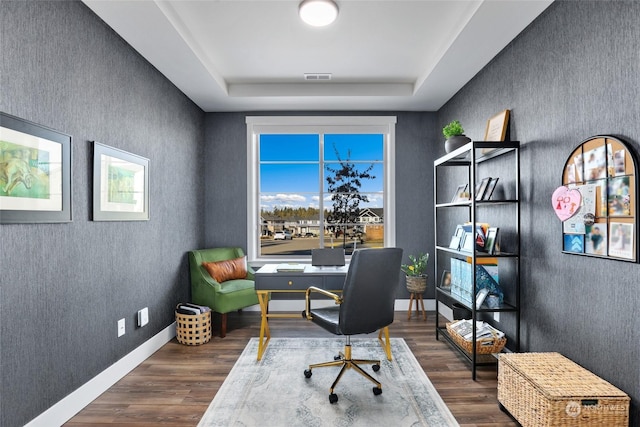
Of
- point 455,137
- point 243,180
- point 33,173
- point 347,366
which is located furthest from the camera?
point 243,180

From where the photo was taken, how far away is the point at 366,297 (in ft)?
8.39

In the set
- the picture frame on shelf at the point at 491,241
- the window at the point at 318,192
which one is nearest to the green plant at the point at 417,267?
the window at the point at 318,192

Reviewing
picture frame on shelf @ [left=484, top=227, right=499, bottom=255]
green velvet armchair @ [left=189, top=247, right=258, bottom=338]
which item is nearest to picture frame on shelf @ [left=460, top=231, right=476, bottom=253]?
picture frame on shelf @ [left=484, top=227, right=499, bottom=255]

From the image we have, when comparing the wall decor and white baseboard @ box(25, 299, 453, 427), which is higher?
the wall decor

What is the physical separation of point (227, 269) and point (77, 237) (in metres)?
2.07

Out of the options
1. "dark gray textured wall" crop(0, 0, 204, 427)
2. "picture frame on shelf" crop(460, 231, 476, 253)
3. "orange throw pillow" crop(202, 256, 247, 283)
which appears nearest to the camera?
"dark gray textured wall" crop(0, 0, 204, 427)

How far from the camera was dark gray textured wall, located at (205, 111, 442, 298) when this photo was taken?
16.0 feet

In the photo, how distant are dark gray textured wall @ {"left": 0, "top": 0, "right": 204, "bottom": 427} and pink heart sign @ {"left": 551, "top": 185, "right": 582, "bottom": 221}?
3053mm

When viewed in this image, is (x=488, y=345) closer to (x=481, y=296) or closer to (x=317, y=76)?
(x=481, y=296)

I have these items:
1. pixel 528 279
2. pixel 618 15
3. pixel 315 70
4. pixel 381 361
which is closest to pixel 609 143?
pixel 618 15

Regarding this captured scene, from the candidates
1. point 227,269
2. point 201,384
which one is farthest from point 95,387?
point 227,269

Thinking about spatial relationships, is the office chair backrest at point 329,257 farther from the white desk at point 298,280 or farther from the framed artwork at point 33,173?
the framed artwork at point 33,173

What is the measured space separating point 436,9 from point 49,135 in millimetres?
2703

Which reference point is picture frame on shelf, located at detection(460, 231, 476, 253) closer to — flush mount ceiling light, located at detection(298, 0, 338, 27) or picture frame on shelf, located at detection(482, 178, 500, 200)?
picture frame on shelf, located at detection(482, 178, 500, 200)
